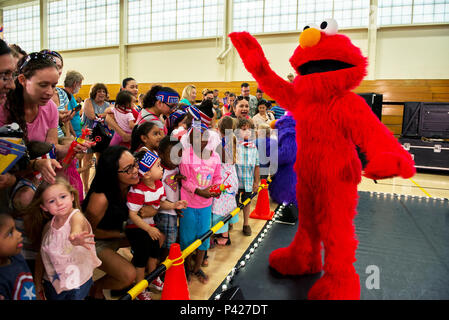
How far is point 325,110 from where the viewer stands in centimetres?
172

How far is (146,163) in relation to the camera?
5.90 feet

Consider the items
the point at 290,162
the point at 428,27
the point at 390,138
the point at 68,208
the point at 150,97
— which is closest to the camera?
the point at 68,208

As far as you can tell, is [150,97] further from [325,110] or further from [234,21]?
[234,21]

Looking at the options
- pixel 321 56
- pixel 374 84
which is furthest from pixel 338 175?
pixel 374 84

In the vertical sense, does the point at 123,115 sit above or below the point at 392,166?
above

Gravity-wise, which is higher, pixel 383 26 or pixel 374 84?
pixel 383 26

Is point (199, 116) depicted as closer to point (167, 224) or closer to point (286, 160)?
point (167, 224)

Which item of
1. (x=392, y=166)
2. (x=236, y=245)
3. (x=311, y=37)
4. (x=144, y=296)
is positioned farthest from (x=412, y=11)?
(x=144, y=296)

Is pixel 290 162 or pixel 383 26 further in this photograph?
pixel 383 26

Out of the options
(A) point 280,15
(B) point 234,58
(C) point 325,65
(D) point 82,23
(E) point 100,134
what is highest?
(D) point 82,23

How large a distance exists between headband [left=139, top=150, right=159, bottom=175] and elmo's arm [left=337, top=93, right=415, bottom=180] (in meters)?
1.14

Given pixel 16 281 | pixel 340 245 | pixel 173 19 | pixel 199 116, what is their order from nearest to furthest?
pixel 16 281 < pixel 340 245 < pixel 199 116 < pixel 173 19

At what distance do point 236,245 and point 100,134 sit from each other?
Answer: 70.2 inches

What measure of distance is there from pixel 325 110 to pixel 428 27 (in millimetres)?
9143
